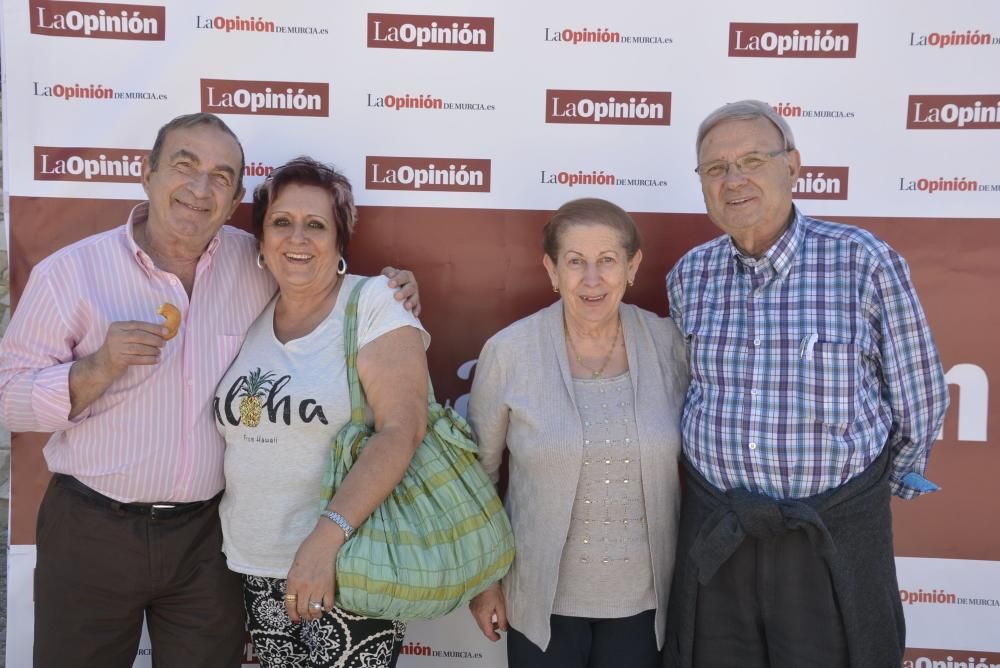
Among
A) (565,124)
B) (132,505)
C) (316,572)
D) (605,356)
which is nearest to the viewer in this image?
(316,572)

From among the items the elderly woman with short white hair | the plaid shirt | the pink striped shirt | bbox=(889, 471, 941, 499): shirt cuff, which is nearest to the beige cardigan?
the elderly woman with short white hair

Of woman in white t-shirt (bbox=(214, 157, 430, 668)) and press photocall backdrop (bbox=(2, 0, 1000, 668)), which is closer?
woman in white t-shirt (bbox=(214, 157, 430, 668))

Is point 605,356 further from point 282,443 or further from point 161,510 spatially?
point 161,510

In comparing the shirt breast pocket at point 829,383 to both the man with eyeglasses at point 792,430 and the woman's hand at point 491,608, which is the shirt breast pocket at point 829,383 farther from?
the woman's hand at point 491,608

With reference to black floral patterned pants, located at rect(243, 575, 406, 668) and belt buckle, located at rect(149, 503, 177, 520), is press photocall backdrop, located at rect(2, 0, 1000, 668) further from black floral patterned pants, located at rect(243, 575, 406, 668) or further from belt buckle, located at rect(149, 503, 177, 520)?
black floral patterned pants, located at rect(243, 575, 406, 668)

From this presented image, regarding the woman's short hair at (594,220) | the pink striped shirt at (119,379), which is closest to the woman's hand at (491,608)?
the pink striped shirt at (119,379)

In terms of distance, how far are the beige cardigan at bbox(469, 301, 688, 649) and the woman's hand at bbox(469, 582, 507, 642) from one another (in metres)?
0.06

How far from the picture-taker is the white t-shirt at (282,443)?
6.64 feet

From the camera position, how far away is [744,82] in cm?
274

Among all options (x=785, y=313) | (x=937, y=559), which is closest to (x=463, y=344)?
(x=785, y=313)

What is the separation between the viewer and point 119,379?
2.09 metres

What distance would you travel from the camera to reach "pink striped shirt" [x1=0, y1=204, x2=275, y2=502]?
206 cm

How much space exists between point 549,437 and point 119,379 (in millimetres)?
1227

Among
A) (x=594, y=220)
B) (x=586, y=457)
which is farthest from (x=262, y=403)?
(x=594, y=220)
